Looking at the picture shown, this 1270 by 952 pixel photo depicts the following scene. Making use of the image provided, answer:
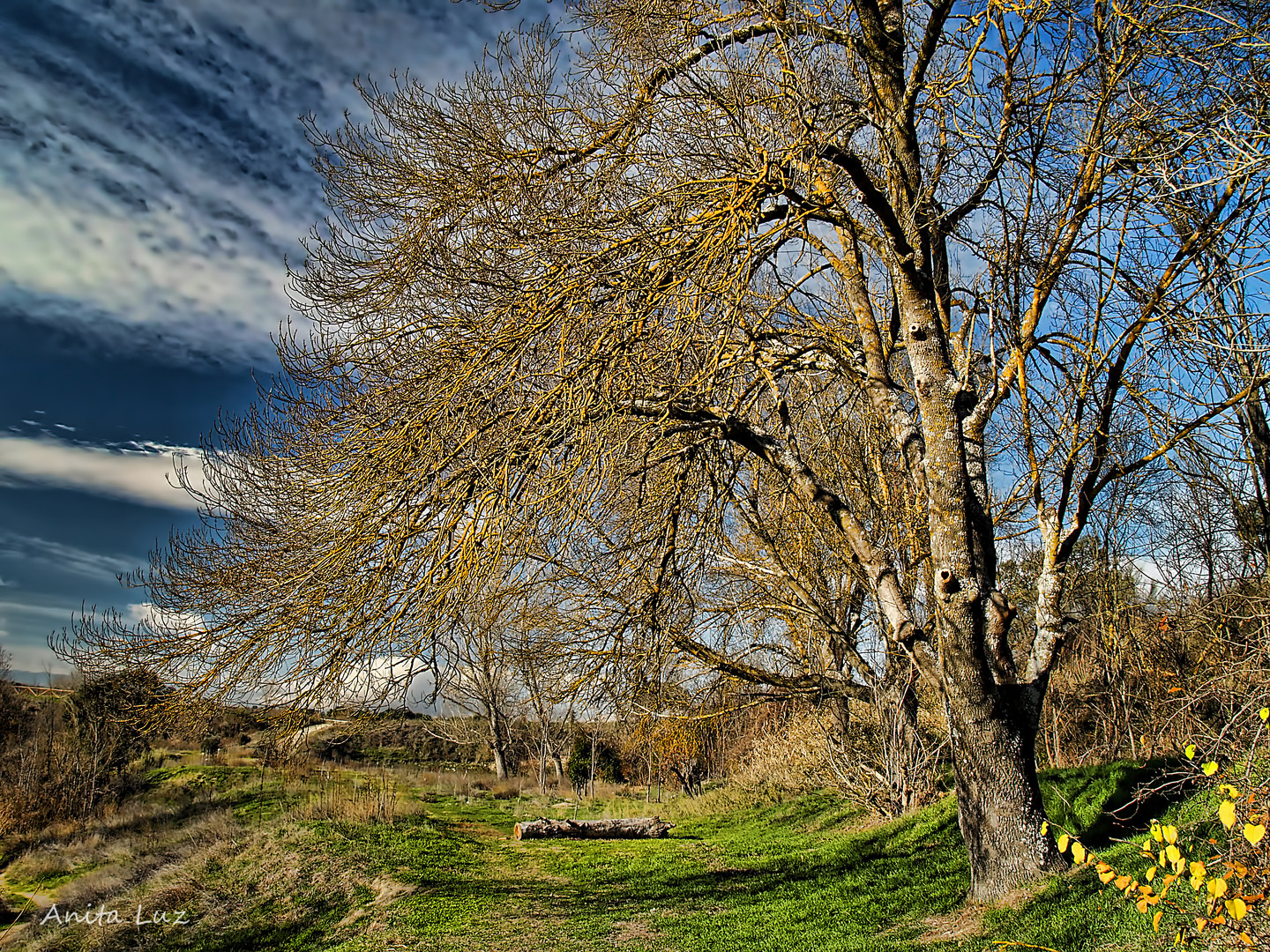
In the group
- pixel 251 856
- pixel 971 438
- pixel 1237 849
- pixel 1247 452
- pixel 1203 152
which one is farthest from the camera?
pixel 251 856

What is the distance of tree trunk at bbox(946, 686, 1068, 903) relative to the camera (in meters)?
5.16

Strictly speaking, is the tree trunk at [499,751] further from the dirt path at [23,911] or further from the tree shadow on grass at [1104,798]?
the tree shadow on grass at [1104,798]

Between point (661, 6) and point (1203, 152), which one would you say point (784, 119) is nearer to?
point (661, 6)

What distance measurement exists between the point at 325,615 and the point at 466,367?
196 centimetres

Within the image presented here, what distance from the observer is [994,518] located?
830 centimetres

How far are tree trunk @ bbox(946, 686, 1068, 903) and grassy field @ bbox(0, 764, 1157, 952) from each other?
0.19 meters

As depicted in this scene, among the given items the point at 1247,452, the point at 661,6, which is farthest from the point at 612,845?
the point at 661,6

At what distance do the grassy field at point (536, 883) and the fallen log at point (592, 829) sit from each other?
480mm

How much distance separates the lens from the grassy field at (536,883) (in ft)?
19.5

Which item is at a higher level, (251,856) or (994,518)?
(994,518)

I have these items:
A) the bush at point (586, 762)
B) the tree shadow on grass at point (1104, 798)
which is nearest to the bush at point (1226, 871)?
the tree shadow on grass at point (1104, 798)
